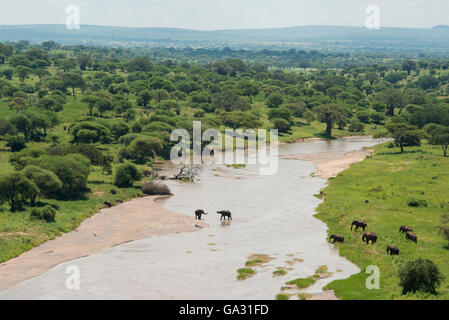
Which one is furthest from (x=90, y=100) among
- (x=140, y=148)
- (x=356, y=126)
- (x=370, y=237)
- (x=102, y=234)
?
(x=370, y=237)

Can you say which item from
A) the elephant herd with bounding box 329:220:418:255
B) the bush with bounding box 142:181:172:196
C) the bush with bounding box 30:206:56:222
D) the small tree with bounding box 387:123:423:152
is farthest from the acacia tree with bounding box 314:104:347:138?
the bush with bounding box 30:206:56:222

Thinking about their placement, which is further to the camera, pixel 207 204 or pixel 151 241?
pixel 207 204

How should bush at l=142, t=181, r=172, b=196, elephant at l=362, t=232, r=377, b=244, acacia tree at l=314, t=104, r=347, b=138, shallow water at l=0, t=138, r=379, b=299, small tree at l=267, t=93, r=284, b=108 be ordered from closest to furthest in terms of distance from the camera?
shallow water at l=0, t=138, r=379, b=299
elephant at l=362, t=232, r=377, b=244
bush at l=142, t=181, r=172, b=196
acacia tree at l=314, t=104, r=347, b=138
small tree at l=267, t=93, r=284, b=108

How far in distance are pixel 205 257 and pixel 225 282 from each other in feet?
19.9

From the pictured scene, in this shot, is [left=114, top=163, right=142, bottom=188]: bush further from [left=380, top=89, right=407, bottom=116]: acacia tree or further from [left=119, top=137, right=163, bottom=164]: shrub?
[left=380, top=89, right=407, bottom=116]: acacia tree

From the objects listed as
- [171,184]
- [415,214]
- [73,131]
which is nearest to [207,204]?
[171,184]

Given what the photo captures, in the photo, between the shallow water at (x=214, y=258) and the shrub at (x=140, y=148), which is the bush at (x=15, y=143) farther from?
the shallow water at (x=214, y=258)

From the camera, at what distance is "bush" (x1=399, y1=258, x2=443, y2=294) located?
31781mm

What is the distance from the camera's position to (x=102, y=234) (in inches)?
1953

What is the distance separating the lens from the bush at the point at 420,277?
31.8 meters

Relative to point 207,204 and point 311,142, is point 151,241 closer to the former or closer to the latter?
point 207,204

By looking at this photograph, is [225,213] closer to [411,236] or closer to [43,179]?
[411,236]

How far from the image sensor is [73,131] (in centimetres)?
9275

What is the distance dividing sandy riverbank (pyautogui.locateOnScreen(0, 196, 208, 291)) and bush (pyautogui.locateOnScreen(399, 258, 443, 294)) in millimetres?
24900
